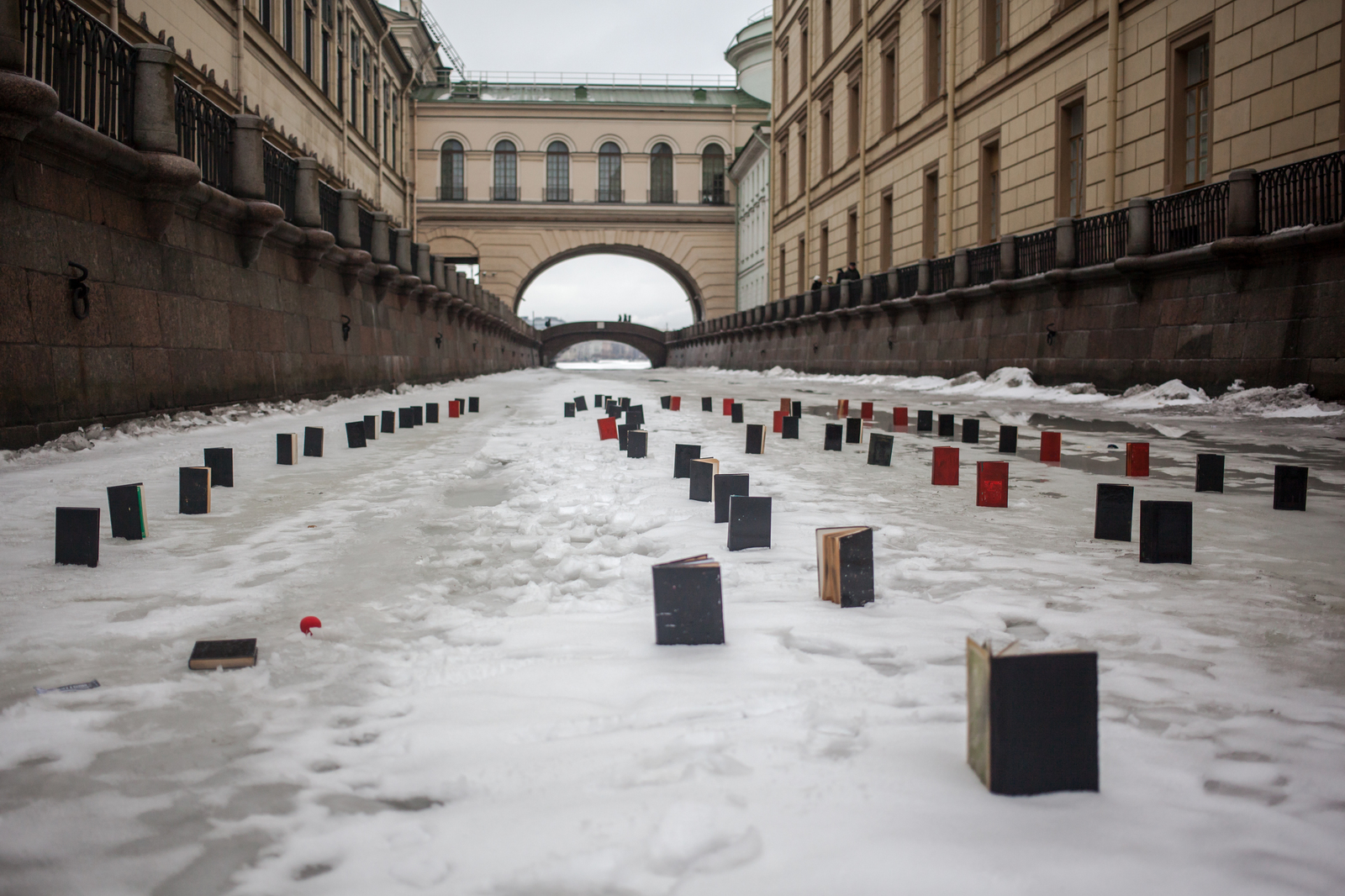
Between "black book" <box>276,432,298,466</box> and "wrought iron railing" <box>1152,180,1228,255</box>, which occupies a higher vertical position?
"wrought iron railing" <box>1152,180,1228,255</box>

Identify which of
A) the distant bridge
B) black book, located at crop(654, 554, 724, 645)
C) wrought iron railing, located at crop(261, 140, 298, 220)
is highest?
the distant bridge

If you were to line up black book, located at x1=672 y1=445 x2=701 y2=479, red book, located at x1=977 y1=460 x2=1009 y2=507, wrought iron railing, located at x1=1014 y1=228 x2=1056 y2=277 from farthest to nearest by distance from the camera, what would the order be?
wrought iron railing, located at x1=1014 y1=228 x2=1056 y2=277
black book, located at x1=672 y1=445 x2=701 y2=479
red book, located at x1=977 y1=460 x2=1009 y2=507

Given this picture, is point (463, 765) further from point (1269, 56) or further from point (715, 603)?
point (1269, 56)

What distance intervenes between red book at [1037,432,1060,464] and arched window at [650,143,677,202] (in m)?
53.5

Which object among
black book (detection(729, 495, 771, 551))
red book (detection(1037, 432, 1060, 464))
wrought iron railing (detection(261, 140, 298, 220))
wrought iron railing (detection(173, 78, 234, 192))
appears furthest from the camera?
wrought iron railing (detection(261, 140, 298, 220))

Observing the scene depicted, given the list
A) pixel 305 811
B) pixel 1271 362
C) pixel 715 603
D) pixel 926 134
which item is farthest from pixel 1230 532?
pixel 926 134

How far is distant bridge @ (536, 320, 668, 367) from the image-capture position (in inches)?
2714

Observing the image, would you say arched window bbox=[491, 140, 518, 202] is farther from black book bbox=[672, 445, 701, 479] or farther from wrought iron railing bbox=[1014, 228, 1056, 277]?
black book bbox=[672, 445, 701, 479]

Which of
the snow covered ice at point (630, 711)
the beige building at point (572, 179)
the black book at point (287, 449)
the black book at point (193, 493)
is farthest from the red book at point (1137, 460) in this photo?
the beige building at point (572, 179)

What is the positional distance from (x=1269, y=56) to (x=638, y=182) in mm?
46569

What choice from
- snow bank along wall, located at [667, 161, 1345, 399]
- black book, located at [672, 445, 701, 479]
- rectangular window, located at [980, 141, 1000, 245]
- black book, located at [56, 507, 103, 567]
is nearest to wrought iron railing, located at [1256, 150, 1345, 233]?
snow bank along wall, located at [667, 161, 1345, 399]

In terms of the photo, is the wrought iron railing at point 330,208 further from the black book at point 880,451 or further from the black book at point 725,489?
the black book at point 725,489

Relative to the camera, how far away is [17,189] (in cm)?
686

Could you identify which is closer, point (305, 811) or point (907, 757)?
point (305, 811)
